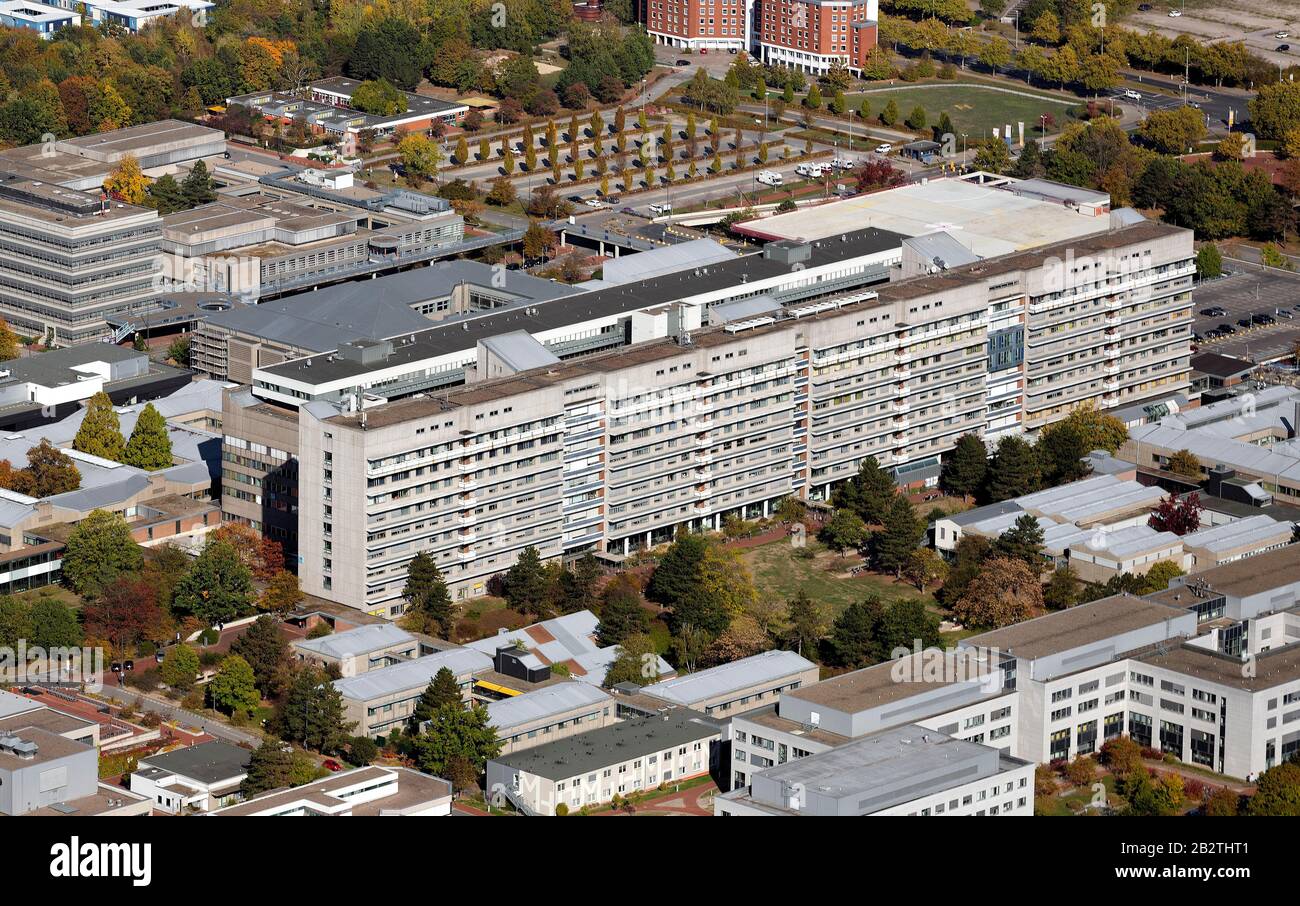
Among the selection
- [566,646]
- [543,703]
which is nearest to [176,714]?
[543,703]

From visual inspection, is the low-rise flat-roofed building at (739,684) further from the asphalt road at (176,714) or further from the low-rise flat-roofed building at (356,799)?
the asphalt road at (176,714)

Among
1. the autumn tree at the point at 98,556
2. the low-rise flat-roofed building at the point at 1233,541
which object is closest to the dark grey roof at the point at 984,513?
the low-rise flat-roofed building at the point at 1233,541

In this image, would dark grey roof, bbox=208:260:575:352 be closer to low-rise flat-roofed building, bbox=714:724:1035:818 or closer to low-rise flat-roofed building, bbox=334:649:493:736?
low-rise flat-roofed building, bbox=334:649:493:736

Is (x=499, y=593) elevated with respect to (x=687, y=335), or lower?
lower

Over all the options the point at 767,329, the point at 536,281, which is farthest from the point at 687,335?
the point at 536,281

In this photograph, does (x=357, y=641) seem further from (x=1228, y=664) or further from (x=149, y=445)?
(x=1228, y=664)

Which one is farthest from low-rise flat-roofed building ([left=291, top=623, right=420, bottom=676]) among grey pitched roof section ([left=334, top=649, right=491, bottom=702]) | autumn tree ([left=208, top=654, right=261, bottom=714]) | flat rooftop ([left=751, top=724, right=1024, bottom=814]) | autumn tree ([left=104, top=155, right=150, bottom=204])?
autumn tree ([left=104, top=155, right=150, bottom=204])
